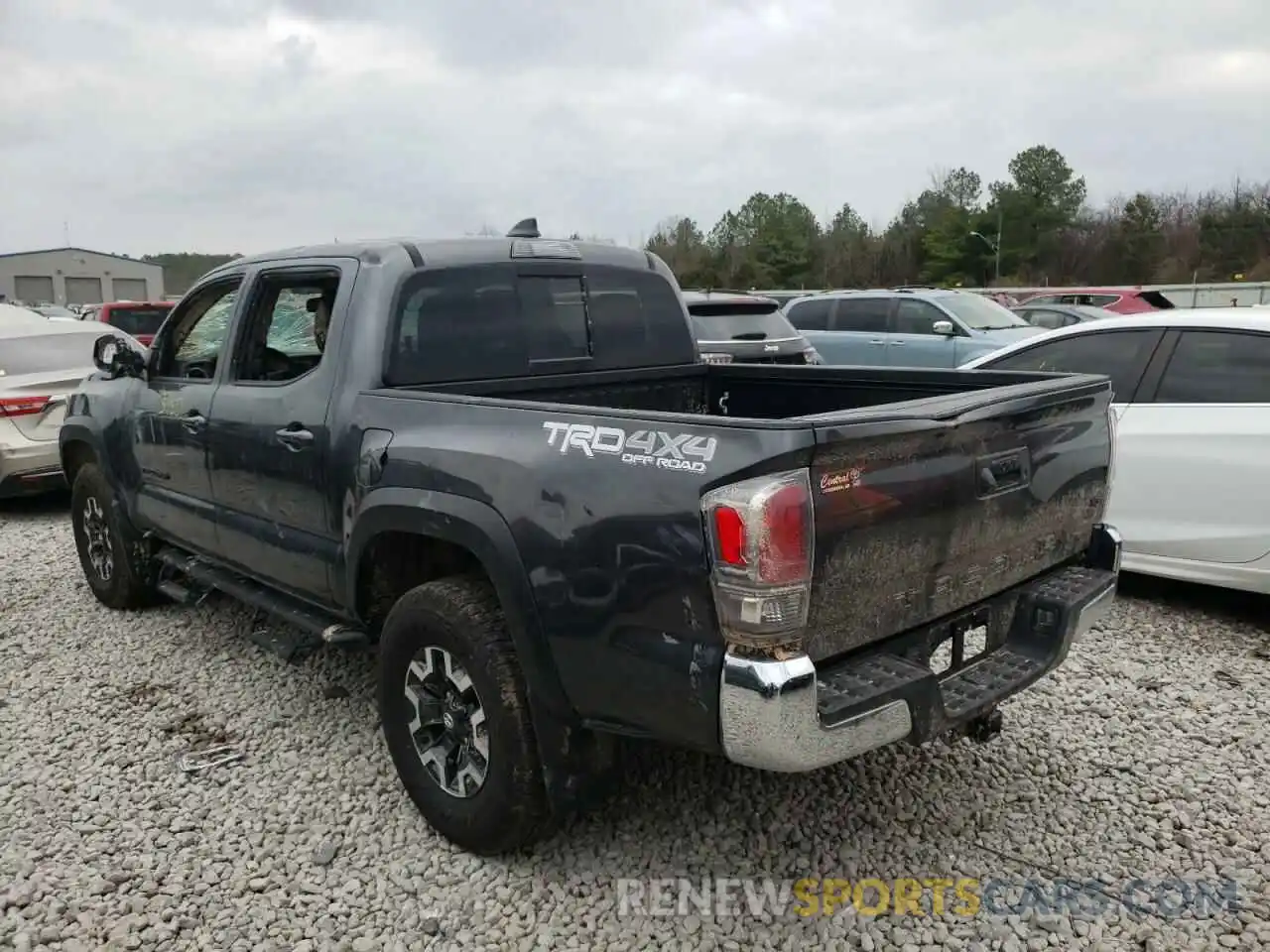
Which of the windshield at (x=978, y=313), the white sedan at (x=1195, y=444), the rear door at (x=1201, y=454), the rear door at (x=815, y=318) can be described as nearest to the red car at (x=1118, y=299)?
the windshield at (x=978, y=313)

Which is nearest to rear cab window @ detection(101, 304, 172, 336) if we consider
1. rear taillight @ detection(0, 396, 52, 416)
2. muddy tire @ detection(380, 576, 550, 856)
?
rear taillight @ detection(0, 396, 52, 416)

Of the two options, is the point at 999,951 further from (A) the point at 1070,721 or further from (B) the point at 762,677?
(A) the point at 1070,721

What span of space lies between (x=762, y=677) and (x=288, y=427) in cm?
222

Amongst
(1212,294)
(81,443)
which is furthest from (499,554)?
(1212,294)

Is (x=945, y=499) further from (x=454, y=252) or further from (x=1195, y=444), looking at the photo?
(x=1195, y=444)

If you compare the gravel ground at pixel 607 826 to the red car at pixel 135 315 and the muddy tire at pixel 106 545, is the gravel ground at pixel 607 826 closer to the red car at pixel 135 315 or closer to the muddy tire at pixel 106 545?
the muddy tire at pixel 106 545

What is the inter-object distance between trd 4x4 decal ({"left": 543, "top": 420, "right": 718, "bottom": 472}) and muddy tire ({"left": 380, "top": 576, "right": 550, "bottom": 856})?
2.02 feet

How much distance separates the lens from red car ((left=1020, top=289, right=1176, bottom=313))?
20375 millimetres

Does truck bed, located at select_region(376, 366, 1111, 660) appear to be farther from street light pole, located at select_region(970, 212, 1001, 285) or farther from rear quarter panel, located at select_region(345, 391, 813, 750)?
street light pole, located at select_region(970, 212, 1001, 285)

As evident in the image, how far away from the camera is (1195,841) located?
3.21 metres

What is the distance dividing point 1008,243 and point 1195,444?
58947 mm

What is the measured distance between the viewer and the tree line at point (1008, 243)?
165 ft

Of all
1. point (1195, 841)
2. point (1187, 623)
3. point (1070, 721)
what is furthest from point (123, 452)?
point (1187, 623)

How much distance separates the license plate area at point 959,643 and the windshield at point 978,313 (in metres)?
10.7
